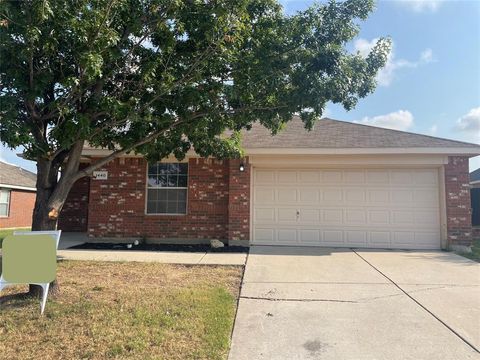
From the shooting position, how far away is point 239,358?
4.16m

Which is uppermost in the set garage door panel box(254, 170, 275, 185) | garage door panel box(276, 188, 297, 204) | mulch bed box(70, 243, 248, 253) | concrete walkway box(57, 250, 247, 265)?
garage door panel box(254, 170, 275, 185)

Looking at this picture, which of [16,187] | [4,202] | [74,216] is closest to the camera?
[74,216]

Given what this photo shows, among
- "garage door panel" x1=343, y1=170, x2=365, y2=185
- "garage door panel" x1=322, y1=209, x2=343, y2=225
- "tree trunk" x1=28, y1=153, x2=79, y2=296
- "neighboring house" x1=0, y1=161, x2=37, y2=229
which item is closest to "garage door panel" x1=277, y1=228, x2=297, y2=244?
"garage door panel" x1=322, y1=209, x2=343, y2=225

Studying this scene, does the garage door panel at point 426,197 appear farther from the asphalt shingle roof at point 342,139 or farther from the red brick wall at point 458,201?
the asphalt shingle roof at point 342,139

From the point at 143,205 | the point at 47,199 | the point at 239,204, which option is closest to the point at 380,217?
the point at 239,204

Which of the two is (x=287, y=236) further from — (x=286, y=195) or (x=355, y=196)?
(x=355, y=196)

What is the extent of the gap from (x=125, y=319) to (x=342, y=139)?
9128 mm

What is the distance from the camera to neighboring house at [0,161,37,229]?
22694mm

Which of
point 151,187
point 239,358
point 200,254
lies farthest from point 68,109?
point 151,187

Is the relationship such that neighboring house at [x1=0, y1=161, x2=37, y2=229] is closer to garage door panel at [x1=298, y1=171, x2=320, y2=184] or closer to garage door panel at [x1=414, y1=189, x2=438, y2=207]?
garage door panel at [x1=298, y1=171, x2=320, y2=184]

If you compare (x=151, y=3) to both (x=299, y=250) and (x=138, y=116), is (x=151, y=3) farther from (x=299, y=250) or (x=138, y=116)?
(x=299, y=250)

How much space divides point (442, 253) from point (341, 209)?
2979mm

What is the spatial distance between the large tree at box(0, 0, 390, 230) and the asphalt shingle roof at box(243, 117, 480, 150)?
5.07 metres

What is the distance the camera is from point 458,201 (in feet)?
37.7
